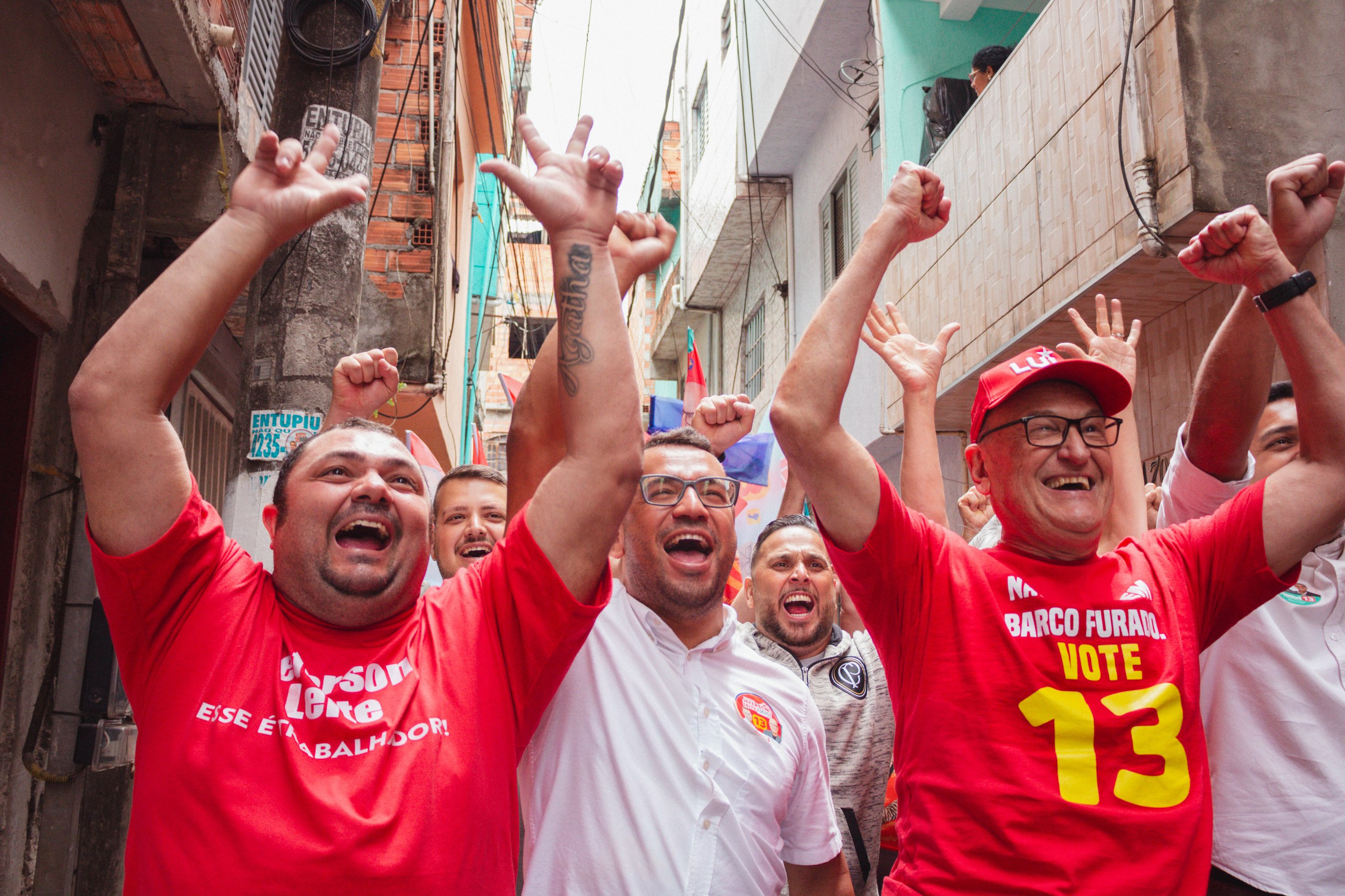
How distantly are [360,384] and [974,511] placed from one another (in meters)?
2.88

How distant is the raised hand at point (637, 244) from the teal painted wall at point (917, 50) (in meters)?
7.50

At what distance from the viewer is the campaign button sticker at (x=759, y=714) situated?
2717 mm

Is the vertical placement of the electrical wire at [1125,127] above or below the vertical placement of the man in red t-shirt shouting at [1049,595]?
above

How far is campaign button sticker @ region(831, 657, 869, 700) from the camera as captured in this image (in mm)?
3906

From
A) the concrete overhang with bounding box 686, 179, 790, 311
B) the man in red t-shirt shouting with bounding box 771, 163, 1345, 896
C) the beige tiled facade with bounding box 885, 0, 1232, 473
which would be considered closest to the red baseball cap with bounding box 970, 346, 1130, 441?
the man in red t-shirt shouting with bounding box 771, 163, 1345, 896

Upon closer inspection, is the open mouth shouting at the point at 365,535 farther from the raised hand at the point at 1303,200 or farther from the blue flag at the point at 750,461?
the blue flag at the point at 750,461

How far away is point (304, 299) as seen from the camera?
11.7ft

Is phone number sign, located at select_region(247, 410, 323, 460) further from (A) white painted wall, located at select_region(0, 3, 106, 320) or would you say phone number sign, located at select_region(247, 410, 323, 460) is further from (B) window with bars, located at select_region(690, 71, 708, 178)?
(B) window with bars, located at select_region(690, 71, 708, 178)

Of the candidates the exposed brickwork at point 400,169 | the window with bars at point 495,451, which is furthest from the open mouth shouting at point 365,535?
the window with bars at point 495,451

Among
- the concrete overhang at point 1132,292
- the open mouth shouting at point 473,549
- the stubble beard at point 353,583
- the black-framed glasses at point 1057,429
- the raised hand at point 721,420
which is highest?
the concrete overhang at point 1132,292

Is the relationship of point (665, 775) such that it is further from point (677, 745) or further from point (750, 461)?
point (750, 461)

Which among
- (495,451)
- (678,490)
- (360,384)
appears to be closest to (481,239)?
(495,451)

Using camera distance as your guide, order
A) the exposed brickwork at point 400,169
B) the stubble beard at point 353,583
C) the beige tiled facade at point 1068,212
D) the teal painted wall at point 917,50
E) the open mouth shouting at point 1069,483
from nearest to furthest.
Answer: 1. the stubble beard at point 353,583
2. the open mouth shouting at point 1069,483
3. the beige tiled facade at point 1068,212
4. the exposed brickwork at point 400,169
5. the teal painted wall at point 917,50

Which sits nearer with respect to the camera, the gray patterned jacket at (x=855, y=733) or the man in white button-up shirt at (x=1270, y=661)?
the man in white button-up shirt at (x=1270, y=661)
